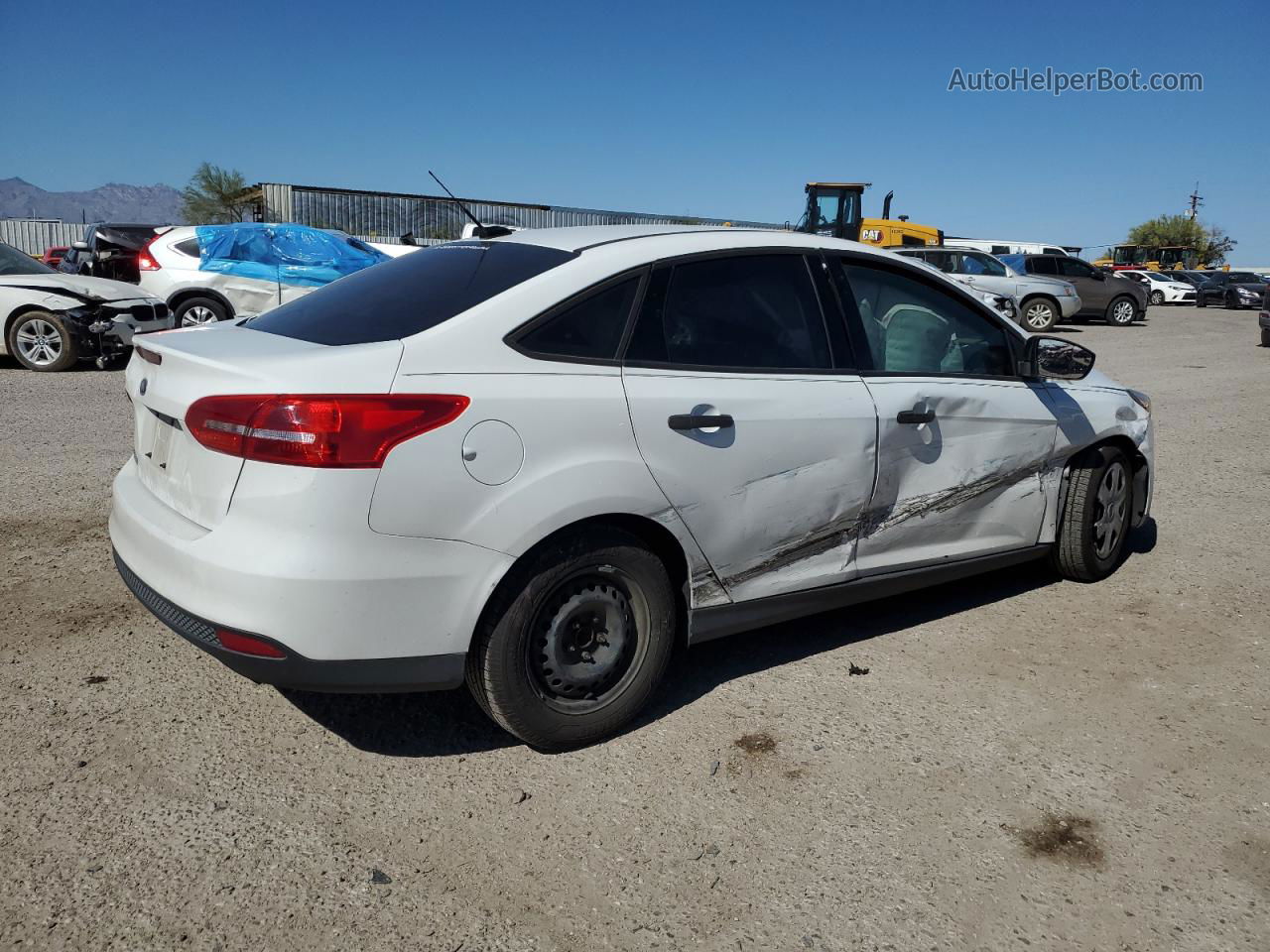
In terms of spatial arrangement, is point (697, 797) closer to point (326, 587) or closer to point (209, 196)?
point (326, 587)

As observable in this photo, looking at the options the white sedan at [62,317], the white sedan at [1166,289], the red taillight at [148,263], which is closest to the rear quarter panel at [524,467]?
the white sedan at [62,317]

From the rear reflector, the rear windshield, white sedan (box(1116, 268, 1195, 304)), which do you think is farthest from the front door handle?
white sedan (box(1116, 268, 1195, 304))

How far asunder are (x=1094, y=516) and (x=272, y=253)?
11.4m

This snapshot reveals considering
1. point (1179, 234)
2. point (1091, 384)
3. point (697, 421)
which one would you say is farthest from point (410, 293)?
point (1179, 234)

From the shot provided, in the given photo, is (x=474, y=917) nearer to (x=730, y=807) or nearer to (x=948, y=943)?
(x=730, y=807)

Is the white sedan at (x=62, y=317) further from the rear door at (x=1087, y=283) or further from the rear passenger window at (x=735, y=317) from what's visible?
the rear door at (x=1087, y=283)

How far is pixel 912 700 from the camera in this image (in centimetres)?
368

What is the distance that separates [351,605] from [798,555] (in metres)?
1.61

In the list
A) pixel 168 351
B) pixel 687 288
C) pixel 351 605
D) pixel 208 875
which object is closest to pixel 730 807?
pixel 351 605

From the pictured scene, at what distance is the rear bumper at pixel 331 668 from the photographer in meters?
2.74

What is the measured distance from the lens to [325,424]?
105 inches

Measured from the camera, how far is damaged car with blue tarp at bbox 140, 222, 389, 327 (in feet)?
41.5

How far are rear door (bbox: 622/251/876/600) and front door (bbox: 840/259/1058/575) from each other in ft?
0.49

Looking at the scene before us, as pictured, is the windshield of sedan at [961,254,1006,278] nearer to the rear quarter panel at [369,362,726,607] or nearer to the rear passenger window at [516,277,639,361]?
the rear passenger window at [516,277,639,361]
